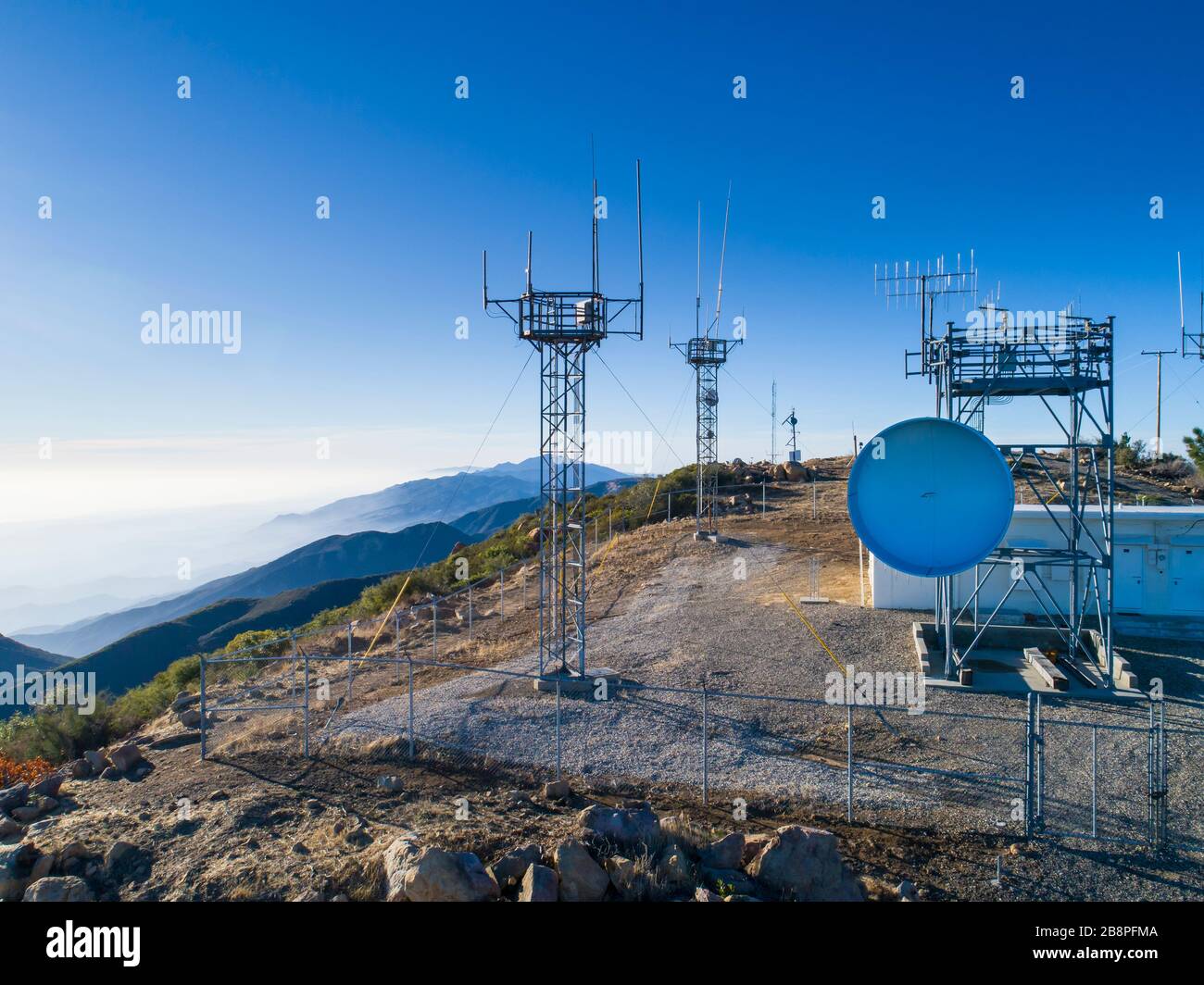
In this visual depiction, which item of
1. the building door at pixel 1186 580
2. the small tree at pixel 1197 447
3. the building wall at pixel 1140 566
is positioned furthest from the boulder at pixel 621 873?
the small tree at pixel 1197 447

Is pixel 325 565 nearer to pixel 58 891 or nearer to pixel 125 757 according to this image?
pixel 125 757

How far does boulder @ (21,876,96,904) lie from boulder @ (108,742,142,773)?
439cm

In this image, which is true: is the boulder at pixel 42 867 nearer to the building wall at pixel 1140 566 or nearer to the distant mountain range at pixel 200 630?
the building wall at pixel 1140 566

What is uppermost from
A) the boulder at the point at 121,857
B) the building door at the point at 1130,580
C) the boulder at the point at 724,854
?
the building door at the point at 1130,580

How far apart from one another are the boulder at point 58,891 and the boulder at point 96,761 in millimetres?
4801

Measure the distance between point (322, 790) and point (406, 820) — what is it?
6.22ft

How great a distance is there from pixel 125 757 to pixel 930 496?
47.3ft

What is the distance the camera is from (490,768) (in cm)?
1117

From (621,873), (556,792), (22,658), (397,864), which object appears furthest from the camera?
(22,658)

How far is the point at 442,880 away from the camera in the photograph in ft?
22.3

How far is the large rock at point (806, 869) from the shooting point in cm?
710

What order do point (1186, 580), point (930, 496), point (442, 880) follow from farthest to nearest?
point (1186, 580) < point (930, 496) < point (442, 880)

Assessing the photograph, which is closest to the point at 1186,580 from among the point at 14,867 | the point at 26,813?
the point at 14,867
